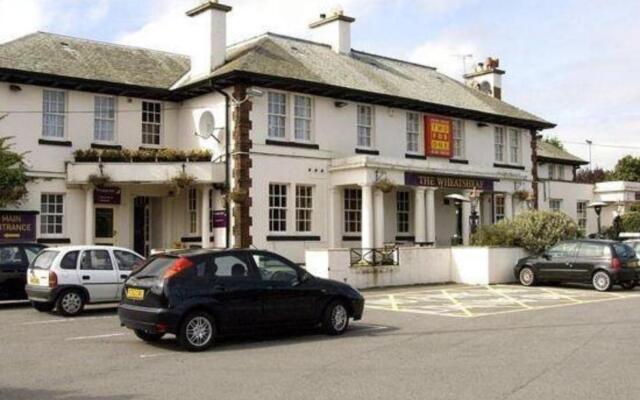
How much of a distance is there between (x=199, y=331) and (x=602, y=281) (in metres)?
14.7

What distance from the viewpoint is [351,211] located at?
28.5 meters

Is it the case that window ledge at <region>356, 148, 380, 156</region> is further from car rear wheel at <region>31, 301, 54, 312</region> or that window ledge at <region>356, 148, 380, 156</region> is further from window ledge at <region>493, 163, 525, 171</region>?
car rear wheel at <region>31, 301, 54, 312</region>

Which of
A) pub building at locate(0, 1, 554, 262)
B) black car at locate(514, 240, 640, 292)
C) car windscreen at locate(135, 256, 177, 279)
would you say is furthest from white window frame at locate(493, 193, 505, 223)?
car windscreen at locate(135, 256, 177, 279)

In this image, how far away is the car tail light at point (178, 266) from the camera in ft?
36.7

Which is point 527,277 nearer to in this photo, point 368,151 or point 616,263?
point 616,263

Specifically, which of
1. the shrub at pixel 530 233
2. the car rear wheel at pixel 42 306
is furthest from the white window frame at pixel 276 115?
the car rear wheel at pixel 42 306

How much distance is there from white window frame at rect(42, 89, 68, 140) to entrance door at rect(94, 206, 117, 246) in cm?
289

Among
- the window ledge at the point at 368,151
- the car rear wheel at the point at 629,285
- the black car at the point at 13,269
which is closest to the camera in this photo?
the black car at the point at 13,269

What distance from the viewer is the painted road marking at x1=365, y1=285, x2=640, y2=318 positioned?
16797 millimetres

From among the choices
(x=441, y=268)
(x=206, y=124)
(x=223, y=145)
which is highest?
(x=206, y=124)

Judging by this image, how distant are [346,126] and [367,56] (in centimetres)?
646

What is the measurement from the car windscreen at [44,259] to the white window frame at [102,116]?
1038cm

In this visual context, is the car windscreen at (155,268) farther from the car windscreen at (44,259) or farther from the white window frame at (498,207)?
the white window frame at (498,207)

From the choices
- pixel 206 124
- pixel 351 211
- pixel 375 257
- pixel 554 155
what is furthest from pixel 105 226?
pixel 554 155
